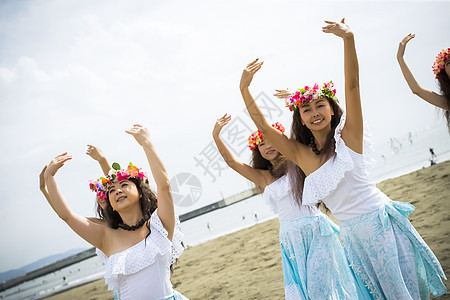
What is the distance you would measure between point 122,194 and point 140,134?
1.76 ft

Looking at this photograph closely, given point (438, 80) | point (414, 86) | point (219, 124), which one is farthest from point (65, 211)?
point (438, 80)

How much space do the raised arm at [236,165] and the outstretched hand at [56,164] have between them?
1562mm

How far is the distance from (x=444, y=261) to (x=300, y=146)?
240 cm

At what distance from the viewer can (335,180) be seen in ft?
8.98

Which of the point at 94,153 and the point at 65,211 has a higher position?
the point at 94,153

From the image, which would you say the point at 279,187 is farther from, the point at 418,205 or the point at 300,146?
the point at 418,205

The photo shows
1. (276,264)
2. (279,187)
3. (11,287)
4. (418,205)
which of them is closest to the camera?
(279,187)

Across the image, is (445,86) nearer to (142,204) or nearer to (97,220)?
(142,204)

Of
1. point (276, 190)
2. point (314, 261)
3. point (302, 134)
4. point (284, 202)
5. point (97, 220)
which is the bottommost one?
point (314, 261)

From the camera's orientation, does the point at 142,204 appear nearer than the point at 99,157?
Yes

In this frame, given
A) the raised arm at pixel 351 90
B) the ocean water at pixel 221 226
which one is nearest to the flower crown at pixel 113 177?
the raised arm at pixel 351 90

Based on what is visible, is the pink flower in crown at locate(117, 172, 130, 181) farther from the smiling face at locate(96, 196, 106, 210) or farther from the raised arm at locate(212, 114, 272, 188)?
the raised arm at locate(212, 114, 272, 188)

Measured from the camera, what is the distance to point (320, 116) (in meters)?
3.01

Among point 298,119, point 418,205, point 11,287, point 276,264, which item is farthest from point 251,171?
point 11,287
